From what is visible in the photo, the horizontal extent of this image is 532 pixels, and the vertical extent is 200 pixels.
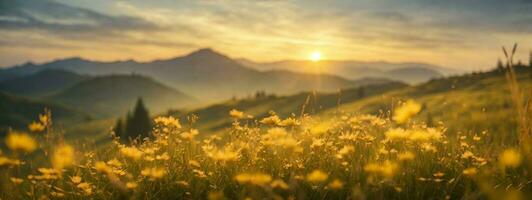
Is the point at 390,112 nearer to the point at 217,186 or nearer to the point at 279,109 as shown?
the point at 217,186

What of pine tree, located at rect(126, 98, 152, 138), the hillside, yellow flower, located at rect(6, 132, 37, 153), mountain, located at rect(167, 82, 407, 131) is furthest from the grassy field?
mountain, located at rect(167, 82, 407, 131)

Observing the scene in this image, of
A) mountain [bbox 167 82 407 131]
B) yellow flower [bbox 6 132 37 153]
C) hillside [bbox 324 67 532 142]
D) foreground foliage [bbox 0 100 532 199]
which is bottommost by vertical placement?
mountain [bbox 167 82 407 131]

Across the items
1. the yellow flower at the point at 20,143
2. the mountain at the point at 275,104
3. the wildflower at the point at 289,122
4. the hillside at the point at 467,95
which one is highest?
the yellow flower at the point at 20,143

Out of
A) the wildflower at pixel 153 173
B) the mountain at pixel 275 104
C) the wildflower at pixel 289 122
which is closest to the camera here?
the wildflower at pixel 153 173

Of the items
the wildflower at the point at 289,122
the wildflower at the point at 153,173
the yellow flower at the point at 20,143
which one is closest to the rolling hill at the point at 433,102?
the wildflower at the point at 289,122

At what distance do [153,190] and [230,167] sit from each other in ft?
2.85

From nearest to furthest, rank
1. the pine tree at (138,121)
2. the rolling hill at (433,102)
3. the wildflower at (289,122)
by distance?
1. the wildflower at (289,122)
2. the rolling hill at (433,102)
3. the pine tree at (138,121)

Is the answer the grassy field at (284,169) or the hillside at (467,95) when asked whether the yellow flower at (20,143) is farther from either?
the hillside at (467,95)

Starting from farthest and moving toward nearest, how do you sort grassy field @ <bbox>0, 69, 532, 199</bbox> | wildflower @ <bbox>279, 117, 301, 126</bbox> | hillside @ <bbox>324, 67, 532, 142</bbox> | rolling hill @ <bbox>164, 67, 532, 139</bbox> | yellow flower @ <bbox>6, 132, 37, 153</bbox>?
hillside @ <bbox>324, 67, 532, 142</bbox> → rolling hill @ <bbox>164, 67, 532, 139</bbox> → wildflower @ <bbox>279, 117, 301, 126</bbox> → grassy field @ <bbox>0, 69, 532, 199</bbox> → yellow flower @ <bbox>6, 132, 37, 153</bbox>

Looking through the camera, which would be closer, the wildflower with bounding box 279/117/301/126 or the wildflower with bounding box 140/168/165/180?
the wildflower with bounding box 140/168/165/180

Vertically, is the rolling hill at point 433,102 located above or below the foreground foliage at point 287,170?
below

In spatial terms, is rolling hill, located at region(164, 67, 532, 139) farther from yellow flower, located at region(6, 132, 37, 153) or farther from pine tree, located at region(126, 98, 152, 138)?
pine tree, located at region(126, 98, 152, 138)

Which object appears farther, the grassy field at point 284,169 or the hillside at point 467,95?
the hillside at point 467,95

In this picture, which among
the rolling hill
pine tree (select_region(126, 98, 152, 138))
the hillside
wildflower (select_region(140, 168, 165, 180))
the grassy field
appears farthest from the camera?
pine tree (select_region(126, 98, 152, 138))
